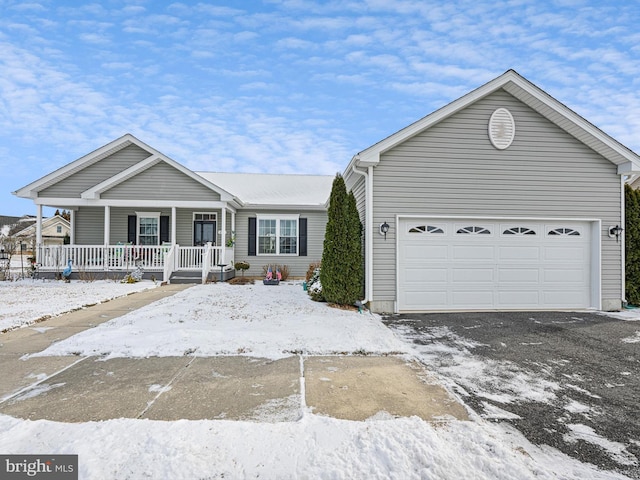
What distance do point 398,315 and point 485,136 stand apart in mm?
4561

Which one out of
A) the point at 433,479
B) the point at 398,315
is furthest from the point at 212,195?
the point at 433,479

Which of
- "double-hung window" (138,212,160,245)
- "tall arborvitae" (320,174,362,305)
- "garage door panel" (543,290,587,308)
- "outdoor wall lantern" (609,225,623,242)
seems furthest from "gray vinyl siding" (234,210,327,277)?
"outdoor wall lantern" (609,225,623,242)

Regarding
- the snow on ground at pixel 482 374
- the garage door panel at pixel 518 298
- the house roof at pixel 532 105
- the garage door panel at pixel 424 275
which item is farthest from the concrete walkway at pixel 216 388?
the garage door panel at pixel 518 298

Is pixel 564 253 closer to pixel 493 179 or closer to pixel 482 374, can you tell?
pixel 493 179

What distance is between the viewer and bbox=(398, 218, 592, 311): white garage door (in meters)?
7.57

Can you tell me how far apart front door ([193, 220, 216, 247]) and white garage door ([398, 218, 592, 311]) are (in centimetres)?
951

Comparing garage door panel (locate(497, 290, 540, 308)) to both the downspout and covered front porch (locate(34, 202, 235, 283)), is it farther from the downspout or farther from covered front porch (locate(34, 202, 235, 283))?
covered front porch (locate(34, 202, 235, 283))

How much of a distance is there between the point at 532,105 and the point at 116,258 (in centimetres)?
1418

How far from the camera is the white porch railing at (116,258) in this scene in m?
12.5

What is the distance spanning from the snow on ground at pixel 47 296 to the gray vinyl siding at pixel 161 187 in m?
3.40

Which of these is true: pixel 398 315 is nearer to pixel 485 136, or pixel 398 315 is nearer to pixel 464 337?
pixel 464 337

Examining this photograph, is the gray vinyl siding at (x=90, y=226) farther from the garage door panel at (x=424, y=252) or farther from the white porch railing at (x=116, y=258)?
the garage door panel at (x=424, y=252)

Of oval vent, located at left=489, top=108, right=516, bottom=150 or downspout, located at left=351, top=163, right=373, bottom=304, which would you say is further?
oval vent, located at left=489, top=108, right=516, bottom=150

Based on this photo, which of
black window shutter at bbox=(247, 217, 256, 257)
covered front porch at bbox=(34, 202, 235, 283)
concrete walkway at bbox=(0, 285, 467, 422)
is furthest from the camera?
black window shutter at bbox=(247, 217, 256, 257)
